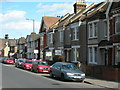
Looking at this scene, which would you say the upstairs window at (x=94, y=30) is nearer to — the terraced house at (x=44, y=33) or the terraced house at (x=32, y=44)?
the terraced house at (x=44, y=33)

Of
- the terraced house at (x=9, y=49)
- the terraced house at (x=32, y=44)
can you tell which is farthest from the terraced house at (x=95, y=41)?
the terraced house at (x=9, y=49)

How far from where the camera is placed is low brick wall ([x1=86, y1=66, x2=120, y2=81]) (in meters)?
18.7

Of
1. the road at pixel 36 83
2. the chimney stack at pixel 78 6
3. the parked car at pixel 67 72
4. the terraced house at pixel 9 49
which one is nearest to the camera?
the road at pixel 36 83

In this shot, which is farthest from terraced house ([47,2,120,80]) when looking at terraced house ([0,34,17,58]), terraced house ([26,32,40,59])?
terraced house ([0,34,17,58])

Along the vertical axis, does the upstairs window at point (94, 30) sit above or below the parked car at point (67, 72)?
above

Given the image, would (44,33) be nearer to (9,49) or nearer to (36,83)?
(36,83)

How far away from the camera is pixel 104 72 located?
2034cm

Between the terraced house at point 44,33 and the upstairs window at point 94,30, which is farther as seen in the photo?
the terraced house at point 44,33

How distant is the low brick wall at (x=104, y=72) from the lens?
18.7 metres

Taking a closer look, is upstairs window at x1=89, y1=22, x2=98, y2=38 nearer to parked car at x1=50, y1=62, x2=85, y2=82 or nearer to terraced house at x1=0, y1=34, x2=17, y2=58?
parked car at x1=50, y1=62, x2=85, y2=82

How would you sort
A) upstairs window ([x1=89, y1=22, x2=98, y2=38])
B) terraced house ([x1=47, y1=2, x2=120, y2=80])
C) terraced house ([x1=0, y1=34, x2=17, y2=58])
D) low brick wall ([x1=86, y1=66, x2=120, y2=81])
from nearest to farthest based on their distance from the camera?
low brick wall ([x1=86, y1=66, x2=120, y2=81])
terraced house ([x1=47, y1=2, x2=120, y2=80])
upstairs window ([x1=89, y1=22, x2=98, y2=38])
terraced house ([x1=0, y1=34, x2=17, y2=58])

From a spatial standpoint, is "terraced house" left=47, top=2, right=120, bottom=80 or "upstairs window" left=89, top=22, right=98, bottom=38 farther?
"upstairs window" left=89, top=22, right=98, bottom=38

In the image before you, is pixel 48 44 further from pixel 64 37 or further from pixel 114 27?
pixel 114 27

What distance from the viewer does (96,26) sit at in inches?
1033
